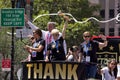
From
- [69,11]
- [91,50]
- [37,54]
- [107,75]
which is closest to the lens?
[37,54]

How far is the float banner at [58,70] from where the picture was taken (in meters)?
11.3

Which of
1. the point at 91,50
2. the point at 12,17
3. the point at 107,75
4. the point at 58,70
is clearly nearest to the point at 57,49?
the point at 58,70

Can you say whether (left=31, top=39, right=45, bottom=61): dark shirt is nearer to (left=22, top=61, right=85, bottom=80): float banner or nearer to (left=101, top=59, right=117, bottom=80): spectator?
(left=22, top=61, right=85, bottom=80): float banner

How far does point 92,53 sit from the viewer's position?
40.5ft

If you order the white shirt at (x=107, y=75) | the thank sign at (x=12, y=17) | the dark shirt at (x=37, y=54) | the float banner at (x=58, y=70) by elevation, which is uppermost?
the thank sign at (x=12, y=17)

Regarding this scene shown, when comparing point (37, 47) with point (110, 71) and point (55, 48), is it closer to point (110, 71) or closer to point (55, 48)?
point (55, 48)

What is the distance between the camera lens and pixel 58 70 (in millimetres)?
11336

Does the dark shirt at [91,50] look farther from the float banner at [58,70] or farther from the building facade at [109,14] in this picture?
the building facade at [109,14]

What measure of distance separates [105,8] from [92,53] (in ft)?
223

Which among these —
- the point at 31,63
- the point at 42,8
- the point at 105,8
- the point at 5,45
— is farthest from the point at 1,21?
the point at 105,8

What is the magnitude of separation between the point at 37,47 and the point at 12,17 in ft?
17.7

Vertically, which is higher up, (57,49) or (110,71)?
(57,49)

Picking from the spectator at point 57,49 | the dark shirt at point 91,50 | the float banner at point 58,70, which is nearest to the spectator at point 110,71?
the dark shirt at point 91,50

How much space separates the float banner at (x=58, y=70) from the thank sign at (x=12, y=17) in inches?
232
